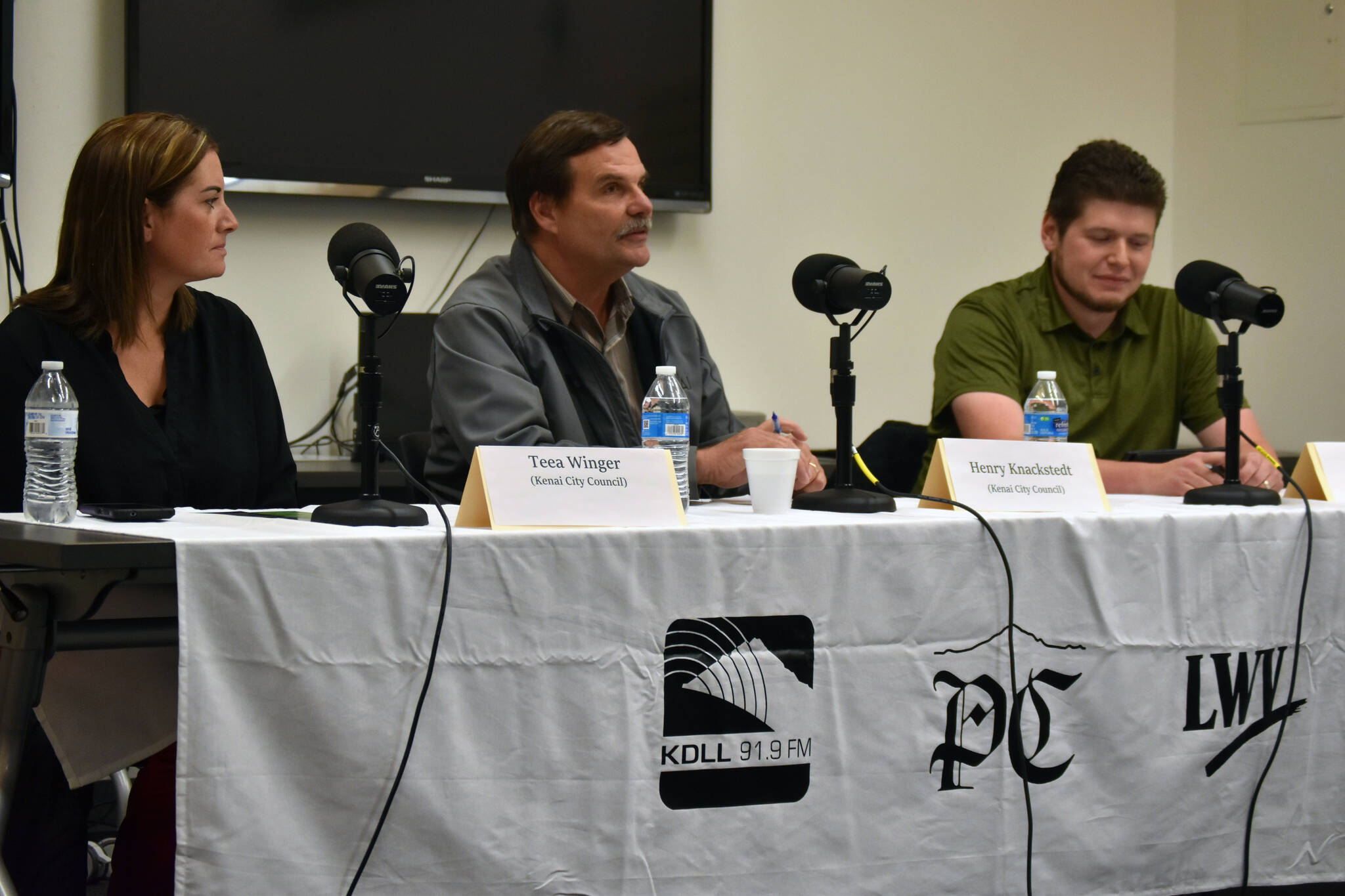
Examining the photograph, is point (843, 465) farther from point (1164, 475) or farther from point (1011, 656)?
point (1164, 475)

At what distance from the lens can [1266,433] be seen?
401 centimetres

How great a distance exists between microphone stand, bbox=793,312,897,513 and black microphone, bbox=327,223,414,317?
575 millimetres

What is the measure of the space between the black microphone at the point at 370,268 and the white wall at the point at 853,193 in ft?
5.81

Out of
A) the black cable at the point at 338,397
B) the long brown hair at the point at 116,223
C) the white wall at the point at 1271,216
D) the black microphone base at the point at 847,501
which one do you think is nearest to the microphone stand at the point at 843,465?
the black microphone base at the point at 847,501

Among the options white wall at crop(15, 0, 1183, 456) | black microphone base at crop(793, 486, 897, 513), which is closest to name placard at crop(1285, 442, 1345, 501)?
black microphone base at crop(793, 486, 897, 513)

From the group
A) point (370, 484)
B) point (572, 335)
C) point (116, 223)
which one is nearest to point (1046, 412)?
point (572, 335)

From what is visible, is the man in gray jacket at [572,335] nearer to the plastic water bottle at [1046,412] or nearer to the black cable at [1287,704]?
the plastic water bottle at [1046,412]

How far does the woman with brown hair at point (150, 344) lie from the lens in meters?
1.86

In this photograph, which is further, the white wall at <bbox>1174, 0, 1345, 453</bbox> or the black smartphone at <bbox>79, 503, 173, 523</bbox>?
the white wall at <bbox>1174, 0, 1345, 453</bbox>

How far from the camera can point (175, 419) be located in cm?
196

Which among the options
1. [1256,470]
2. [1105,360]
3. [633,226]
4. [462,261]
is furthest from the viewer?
[462,261]

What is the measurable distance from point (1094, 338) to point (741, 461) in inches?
40.1

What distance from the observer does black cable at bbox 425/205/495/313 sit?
339 cm

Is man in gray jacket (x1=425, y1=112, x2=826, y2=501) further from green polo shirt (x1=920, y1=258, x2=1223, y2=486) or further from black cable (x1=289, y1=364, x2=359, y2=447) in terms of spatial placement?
black cable (x1=289, y1=364, x2=359, y2=447)
